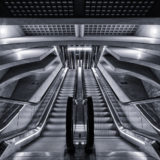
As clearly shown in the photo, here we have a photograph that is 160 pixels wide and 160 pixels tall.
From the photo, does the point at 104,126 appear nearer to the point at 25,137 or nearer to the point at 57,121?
the point at 57,121

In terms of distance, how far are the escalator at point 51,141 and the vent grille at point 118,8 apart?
2679mm

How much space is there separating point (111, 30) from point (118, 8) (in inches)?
212

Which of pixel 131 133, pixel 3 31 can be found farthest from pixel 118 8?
pixel 3 31

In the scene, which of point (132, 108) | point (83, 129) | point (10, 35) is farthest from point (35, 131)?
point (10, 35)

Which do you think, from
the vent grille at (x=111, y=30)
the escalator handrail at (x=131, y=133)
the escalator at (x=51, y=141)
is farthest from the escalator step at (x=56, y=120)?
the vent grille at (x=111, y=30)

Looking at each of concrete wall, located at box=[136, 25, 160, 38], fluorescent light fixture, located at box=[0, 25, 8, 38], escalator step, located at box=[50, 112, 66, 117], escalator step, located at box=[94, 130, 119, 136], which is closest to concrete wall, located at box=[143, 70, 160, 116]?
concrete wall, located at box=[136, 25, 160, 38]

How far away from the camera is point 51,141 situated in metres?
4.99

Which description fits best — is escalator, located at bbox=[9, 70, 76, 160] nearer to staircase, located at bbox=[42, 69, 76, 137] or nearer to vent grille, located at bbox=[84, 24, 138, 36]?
staircase, located at bbox=[42, 69, 76, 137]

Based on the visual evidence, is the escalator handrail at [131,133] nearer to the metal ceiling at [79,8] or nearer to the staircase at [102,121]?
the staircase at [102,121]

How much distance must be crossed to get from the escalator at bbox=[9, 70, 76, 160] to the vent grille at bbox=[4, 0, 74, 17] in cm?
253

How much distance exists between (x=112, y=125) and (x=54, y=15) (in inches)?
188

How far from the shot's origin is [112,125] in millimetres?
6281

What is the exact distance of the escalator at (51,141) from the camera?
139 inches

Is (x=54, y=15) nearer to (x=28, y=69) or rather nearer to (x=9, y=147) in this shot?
(x=9, y=147)
